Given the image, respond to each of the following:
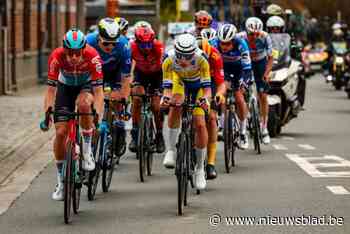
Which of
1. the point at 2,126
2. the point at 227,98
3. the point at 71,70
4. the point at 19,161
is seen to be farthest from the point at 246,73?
the point at 2,126

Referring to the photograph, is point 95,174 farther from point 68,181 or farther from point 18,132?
point 18,132

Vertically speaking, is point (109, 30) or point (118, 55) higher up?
point (109, 30)

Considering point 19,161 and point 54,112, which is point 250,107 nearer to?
point 19,161

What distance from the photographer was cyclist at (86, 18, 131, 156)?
44.4 feet

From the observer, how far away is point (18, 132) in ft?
70.8

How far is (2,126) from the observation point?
22.8m

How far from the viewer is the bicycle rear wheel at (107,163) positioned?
1324 centimetres

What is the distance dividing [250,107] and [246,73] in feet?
4.65

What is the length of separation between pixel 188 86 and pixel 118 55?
4.34 ft

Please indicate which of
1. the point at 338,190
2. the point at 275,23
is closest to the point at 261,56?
the point at 275,23

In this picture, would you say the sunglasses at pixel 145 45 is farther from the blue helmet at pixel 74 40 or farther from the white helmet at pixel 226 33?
the blue helmet at pixel 74 40

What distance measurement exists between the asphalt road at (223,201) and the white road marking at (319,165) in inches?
0.5

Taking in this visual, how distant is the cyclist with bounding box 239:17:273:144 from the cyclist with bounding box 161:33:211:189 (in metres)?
5.09

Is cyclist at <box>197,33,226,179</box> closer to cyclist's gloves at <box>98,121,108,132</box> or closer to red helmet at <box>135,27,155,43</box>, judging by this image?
cyclist's gloves at <box>98,121,108,132</box>
